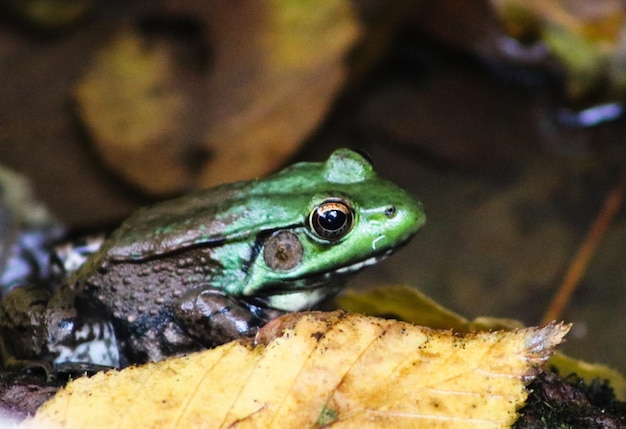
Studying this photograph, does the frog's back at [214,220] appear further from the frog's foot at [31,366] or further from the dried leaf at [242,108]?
the dried leaf at [242,108]

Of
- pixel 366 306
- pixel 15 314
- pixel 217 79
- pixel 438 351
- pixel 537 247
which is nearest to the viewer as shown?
pixel 438 351

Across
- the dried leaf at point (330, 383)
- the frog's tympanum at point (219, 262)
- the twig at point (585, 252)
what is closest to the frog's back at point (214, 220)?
the frog's tympanum at point (219, 262)

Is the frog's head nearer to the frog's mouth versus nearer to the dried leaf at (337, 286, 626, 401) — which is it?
the frog's mouth

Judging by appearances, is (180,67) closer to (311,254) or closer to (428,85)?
(428,85)

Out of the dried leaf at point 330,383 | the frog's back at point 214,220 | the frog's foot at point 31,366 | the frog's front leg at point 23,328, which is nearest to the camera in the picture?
the dried leaf at point 330,383

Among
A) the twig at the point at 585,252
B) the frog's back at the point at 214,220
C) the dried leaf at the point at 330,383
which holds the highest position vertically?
the frog's back at the point at 214,220

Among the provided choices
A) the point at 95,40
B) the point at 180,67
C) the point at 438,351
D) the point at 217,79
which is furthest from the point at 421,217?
the point at 95,40

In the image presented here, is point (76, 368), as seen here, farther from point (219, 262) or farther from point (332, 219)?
point (332, 219)
